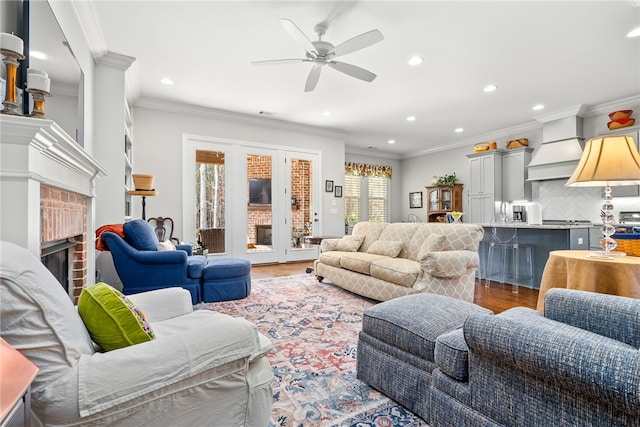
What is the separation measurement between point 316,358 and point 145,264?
209 cm

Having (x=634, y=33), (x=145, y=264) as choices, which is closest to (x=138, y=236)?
(x=145, y=264)

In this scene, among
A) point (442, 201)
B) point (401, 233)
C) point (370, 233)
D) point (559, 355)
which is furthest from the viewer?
point (442, 201)

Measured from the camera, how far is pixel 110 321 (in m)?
1.08

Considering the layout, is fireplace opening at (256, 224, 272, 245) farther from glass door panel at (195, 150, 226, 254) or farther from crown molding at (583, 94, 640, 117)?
crown molding at (583, 94, 640, 117)

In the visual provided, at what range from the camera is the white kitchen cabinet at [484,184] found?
6.56 metres

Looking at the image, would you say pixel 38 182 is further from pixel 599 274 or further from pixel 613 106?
pixel 613 106

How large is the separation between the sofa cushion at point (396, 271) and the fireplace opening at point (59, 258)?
264 cm

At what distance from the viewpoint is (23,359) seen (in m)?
0.70

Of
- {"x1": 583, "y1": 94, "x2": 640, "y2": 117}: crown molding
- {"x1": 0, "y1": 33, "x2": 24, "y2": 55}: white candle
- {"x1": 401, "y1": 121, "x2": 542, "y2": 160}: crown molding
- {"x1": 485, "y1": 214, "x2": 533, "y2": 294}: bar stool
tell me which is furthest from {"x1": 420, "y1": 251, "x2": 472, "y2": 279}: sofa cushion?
{"x1": 401, "y1": 121, "x2": 542, "y2": 160}: crown molding

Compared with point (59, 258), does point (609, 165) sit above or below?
above

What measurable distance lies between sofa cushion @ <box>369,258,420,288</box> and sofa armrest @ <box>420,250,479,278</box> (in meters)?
0.13

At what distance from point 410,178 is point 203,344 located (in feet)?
28.6

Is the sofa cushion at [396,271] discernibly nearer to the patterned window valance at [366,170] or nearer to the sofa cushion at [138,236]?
the sofa cushion at [138,236]

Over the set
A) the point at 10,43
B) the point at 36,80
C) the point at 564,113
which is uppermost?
the point at 564,113
